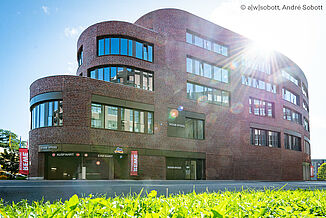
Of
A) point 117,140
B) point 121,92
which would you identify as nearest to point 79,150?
point 117,140

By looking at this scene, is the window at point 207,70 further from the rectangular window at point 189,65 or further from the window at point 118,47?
the window at point 118,47

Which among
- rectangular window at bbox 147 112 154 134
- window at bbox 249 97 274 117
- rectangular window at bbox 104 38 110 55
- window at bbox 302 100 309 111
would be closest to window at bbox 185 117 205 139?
rectangular window at bbox 147 112 154 134

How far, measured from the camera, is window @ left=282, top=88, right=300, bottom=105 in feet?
156

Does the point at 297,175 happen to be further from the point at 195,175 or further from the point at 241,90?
the point at 195,175

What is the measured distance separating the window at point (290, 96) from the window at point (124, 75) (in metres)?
26.9

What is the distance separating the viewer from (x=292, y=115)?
49.5 m

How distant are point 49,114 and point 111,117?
5.28 metres

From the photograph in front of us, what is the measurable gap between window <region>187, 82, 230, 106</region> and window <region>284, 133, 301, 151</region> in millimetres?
15560

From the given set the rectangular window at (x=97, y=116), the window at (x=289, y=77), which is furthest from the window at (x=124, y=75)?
the window at (x=289, y=77)

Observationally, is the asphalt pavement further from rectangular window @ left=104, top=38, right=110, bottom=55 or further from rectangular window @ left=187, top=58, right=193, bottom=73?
rectangular window @ left=187, top=58, right=193, bottom=73

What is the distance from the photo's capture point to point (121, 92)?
90.1ft

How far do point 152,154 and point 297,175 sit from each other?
29828 millimetres

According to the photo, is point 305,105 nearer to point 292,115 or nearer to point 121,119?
point 292,115

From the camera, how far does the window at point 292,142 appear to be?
152 ft
